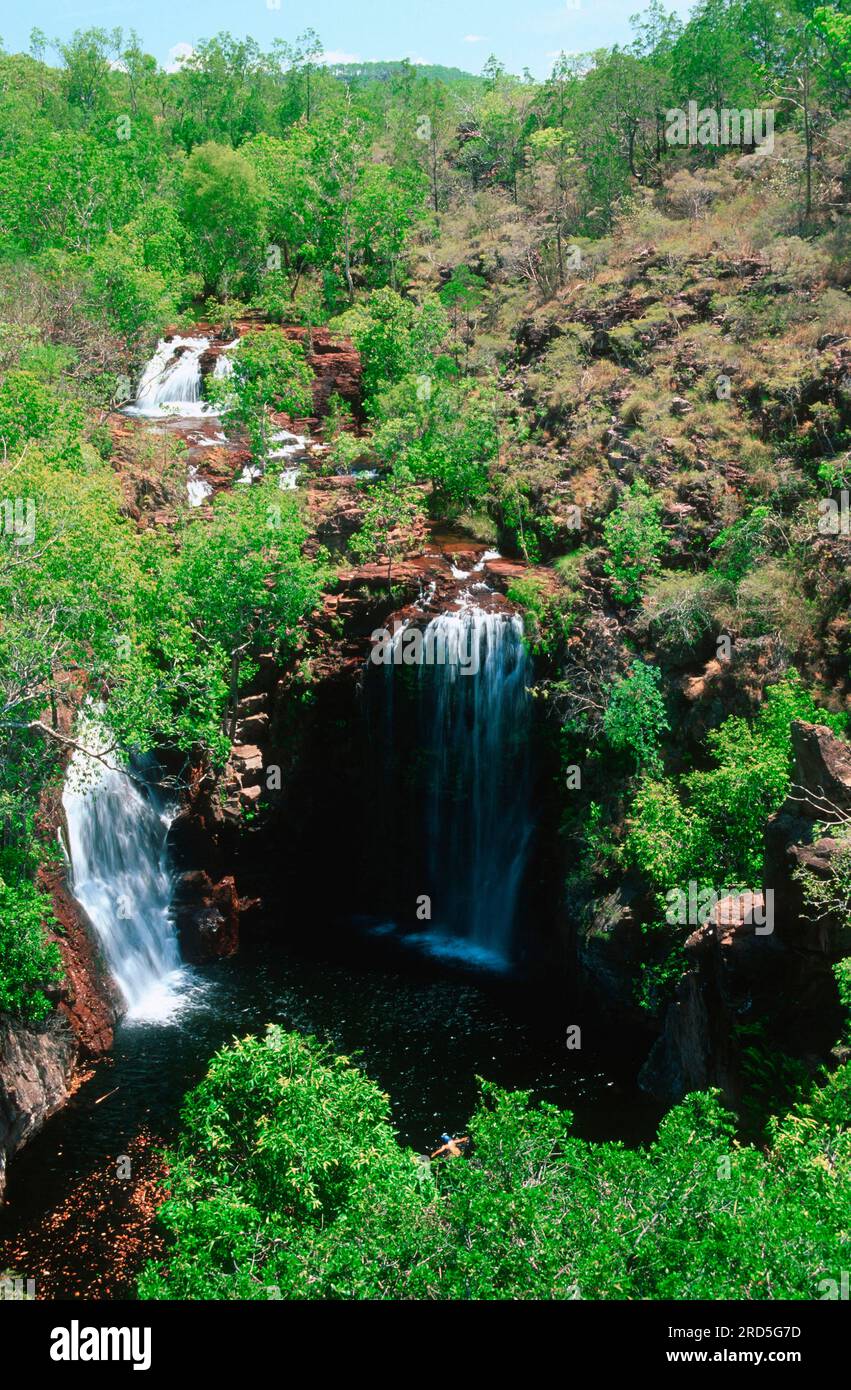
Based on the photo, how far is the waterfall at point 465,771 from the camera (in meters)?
30.3

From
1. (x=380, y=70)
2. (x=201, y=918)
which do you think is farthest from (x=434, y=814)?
(x=380, y=70)

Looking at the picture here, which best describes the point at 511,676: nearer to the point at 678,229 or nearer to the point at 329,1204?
the point at 329,1204

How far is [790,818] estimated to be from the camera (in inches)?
782

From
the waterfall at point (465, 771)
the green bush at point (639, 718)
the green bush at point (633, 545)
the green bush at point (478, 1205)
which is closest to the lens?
the green bush at point (478, 1205)

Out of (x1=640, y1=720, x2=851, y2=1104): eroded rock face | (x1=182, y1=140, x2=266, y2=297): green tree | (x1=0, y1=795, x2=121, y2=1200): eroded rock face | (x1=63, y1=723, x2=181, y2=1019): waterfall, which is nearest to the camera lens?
(x1=640, y1=720, x2=851, y2=1104): eroded rock face

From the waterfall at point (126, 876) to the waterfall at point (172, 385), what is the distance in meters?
20.3

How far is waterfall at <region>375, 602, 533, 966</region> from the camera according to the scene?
30.3 metres

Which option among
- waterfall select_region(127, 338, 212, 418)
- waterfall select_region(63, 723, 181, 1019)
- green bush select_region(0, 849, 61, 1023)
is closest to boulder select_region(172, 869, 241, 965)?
waterfall select_region(63, 723, 181, 1019)

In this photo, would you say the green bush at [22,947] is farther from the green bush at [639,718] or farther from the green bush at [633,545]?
the green bush at [633,545]

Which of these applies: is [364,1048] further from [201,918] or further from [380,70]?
[380,70]

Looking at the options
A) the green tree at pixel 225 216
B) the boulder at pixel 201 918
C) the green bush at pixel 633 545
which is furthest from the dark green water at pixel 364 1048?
the green tree at pixel 225 216

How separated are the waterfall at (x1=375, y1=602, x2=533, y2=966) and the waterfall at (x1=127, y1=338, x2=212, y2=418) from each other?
17993mm

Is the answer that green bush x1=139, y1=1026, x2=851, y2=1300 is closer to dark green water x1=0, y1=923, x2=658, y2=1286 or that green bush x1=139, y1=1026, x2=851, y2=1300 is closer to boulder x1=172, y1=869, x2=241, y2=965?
dark green water x1=0, y1=923, x2=658, y2=1286
